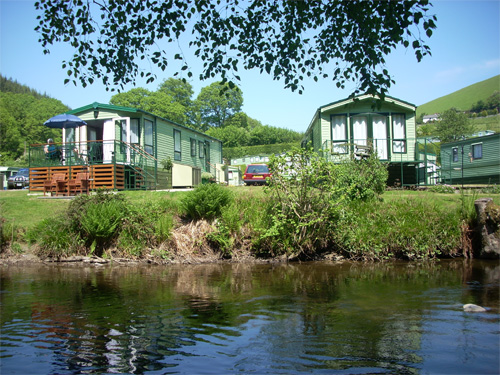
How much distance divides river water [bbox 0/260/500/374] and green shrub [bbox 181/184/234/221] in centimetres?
299

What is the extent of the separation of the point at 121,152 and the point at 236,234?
9.34 metres

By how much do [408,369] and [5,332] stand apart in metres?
4.61

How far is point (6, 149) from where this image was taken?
209 feet

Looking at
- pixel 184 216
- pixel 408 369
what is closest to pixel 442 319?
pixel 408 369

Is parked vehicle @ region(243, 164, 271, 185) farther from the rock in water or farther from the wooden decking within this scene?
the rock in water

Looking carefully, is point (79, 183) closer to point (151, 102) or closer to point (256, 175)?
point (256, 175)

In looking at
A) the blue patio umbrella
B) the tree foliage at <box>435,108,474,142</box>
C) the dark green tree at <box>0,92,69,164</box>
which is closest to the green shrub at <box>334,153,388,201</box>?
the blue patio umbrella

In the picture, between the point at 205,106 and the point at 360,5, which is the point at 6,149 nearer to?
the point at 205,106

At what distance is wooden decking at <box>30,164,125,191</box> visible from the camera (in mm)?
16688

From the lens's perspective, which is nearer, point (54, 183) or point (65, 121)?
point (54, 183)

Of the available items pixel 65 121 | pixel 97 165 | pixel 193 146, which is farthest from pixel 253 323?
pixel 193 146

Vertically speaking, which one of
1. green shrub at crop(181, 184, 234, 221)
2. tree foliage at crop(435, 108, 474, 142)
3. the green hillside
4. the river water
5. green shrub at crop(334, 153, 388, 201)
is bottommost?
the river water

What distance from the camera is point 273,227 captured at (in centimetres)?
1063

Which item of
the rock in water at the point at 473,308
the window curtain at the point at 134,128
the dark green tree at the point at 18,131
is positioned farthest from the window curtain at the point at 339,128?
the dark green tree at the point at 18,131
